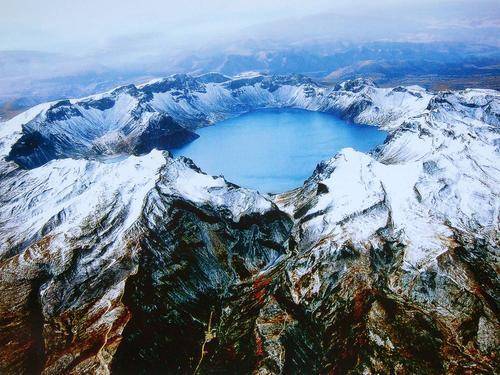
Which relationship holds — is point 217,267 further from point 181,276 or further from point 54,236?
point 54,236

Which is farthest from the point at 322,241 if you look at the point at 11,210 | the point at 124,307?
the point at 11,210

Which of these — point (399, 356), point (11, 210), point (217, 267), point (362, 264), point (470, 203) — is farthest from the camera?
point (11, 210)

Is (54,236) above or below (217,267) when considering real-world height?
above

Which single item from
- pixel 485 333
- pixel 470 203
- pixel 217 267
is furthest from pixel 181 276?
pixel 470 203

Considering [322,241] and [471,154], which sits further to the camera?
[471,154]

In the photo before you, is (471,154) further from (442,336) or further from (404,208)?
(442,336)

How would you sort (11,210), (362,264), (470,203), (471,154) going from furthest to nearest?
(471,154) → (11,210) → (470,203) → (362,264)
